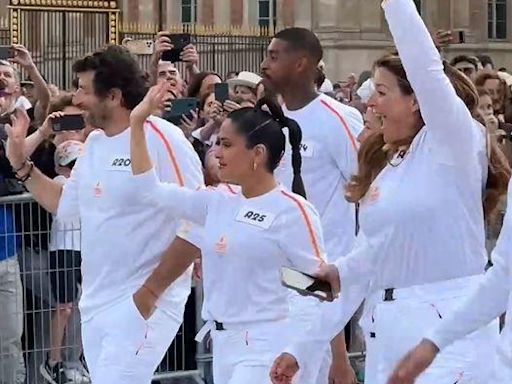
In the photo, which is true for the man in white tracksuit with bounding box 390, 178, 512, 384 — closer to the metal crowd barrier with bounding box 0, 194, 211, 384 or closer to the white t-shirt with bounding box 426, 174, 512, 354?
the white t-shirt with bounding box 426, 174, 512, 354

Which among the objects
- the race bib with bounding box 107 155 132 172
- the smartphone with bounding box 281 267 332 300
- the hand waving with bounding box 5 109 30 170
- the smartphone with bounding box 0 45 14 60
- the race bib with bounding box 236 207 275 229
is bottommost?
the smartphone with bounding box 281 267 332 300

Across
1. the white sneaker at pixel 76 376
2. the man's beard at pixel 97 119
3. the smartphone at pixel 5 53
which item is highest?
the smartphone at pixel 5 53

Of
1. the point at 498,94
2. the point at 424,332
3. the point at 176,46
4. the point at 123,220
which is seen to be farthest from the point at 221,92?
the point at 424,332

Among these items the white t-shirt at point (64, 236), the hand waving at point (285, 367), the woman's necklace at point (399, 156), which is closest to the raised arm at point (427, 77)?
the woman's necklace at point (399, 156)

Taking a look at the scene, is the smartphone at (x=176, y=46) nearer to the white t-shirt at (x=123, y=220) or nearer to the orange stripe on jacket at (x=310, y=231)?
the white t-shirt at (x=123, y=220)

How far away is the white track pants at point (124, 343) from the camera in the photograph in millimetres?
6711

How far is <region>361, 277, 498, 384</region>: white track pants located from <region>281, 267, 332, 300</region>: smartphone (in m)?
0.23

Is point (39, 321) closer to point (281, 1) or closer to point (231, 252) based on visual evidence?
point (231, 252)

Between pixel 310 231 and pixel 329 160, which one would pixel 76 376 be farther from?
pixel 310 231

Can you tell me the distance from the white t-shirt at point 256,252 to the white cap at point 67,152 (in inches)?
119

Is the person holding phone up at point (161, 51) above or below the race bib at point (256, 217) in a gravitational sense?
above

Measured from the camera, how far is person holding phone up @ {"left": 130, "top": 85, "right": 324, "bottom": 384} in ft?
20.4

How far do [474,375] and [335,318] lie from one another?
26.3 inches

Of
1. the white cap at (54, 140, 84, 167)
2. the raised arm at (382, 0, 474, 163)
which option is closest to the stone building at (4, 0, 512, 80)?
the white cap at (54, 140, 84, 167)
